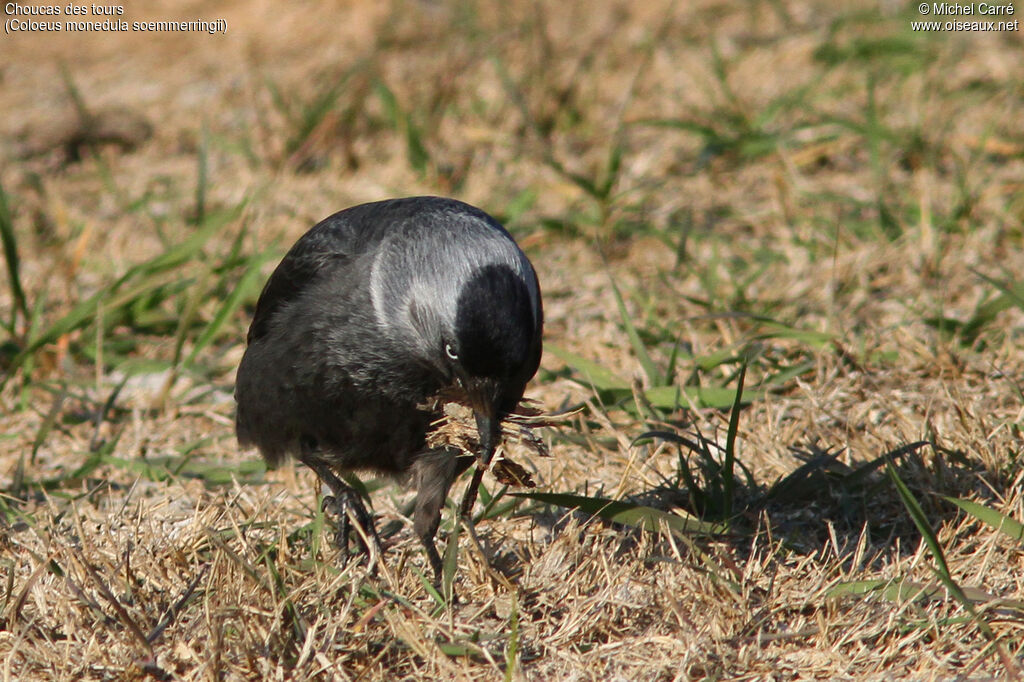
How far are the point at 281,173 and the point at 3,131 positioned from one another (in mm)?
1758

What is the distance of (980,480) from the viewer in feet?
11.4

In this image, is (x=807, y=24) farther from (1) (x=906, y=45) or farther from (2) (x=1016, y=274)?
(2) (x=1016, y=274)

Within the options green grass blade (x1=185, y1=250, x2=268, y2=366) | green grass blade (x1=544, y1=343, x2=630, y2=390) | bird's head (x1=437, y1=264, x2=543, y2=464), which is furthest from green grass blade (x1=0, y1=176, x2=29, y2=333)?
bird's head (x1=437, y1=264, x2=543, y2=464)

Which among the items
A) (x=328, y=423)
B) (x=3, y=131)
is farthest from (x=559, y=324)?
(x=3, y=131)

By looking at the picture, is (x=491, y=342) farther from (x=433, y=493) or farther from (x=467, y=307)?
(x=433, y=493)

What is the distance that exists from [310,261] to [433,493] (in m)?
0.85

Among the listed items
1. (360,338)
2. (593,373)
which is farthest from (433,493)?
(593,373)

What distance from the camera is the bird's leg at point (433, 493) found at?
3414 mm

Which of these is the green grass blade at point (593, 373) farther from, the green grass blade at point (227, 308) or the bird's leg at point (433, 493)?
the green grass blade at point (227, 308)

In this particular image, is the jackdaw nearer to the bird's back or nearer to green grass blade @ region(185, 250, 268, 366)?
the bird's back

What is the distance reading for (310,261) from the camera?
3.71m

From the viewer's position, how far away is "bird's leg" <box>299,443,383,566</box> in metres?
3.51

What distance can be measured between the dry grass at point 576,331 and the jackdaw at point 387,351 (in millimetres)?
260

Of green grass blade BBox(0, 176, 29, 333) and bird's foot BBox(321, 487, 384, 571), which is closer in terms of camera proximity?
bird's foot BBox(321, 487, 384, 571)
